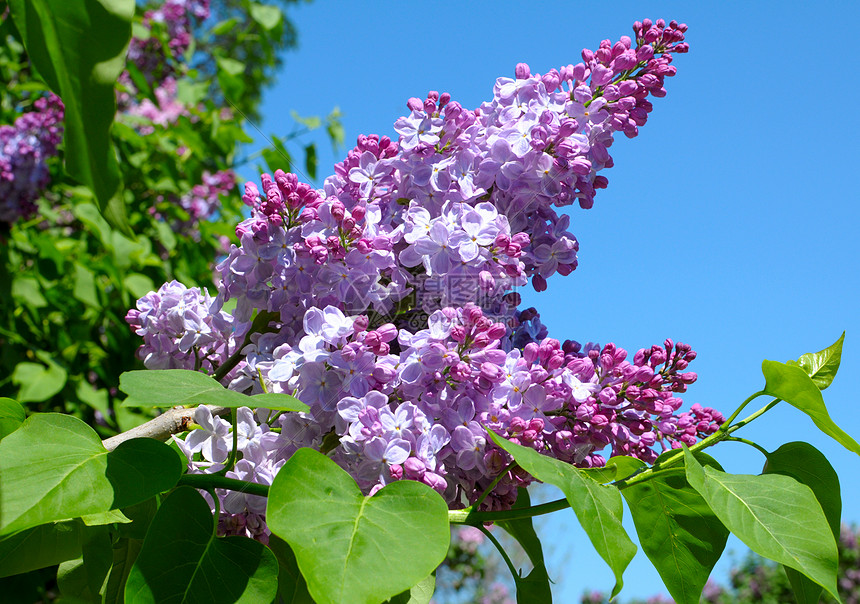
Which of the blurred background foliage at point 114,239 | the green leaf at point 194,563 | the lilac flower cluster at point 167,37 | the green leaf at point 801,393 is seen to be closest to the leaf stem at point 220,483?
the green leaf at point 194,563

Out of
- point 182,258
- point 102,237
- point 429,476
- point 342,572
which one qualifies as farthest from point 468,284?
point 182,258

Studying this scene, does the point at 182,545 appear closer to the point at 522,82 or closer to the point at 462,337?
the point at 462,337

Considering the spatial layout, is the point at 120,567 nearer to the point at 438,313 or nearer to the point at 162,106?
the point at 438,313

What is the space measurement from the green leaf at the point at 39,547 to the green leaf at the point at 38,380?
1814 millimetres

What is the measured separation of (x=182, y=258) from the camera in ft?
9.25

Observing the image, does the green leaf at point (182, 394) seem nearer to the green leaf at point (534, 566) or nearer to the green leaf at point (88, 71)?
the green leaf at point (88, 71)

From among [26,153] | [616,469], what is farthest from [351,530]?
[26,153]

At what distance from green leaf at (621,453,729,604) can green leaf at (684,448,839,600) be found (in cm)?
8

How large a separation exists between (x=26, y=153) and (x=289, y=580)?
295 centimetres

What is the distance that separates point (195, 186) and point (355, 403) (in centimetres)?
284

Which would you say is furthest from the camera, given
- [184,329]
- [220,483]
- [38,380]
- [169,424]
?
[38,380]

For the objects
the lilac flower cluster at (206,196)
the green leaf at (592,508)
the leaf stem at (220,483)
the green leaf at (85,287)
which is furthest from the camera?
the lilac flower cluster at (206,196)

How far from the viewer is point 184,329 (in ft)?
2.77

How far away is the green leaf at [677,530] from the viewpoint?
668mm
